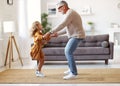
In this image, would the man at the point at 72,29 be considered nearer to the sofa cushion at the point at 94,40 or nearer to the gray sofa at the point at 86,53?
the gray sofa at the point at 86,53

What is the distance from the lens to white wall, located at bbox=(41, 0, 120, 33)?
10594 millimetres

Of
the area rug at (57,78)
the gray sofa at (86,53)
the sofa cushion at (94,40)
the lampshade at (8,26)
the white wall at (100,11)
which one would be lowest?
the area rug at (57,78)

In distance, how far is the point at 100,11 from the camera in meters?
10.6

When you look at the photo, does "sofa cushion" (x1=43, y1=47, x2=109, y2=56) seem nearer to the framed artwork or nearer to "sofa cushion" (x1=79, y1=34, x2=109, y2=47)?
"sofa cushion" (x1=79, y1=34, x2=109, y2=47)

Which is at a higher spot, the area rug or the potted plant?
the potted plant

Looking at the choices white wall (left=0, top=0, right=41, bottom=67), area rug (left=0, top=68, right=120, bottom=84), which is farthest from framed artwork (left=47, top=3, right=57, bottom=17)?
area rug (left=0, top=68, right=120, bottom=84)

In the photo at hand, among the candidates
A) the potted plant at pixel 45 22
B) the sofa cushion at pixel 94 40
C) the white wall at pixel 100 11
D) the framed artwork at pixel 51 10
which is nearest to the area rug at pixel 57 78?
the sofa cushion at pixel 94 40

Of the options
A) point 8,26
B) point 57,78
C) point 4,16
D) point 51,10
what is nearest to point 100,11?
point 51,10

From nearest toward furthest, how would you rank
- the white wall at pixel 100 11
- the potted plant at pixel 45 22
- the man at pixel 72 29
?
1. the man at pixel 72 29
2. the potted plant at pixel 45 22
3. the white wall at pixel 100 11

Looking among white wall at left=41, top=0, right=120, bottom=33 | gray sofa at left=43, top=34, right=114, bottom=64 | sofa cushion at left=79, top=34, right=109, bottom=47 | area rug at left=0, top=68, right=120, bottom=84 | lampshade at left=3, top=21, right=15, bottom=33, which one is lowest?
area rug at left=0, top=68, right=120, bottom=84

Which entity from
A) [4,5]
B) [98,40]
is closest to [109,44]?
[98,40]

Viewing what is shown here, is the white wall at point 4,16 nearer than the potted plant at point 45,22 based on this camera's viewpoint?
Yes

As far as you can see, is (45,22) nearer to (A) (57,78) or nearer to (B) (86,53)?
(B) (86,53)

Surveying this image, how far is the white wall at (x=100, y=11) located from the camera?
1059 centimetres
